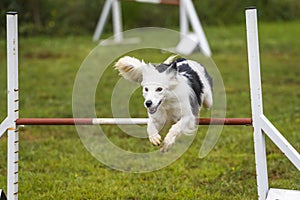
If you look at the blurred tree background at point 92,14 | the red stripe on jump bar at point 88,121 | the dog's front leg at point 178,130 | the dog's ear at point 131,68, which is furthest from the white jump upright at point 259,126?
the blurred tree background at point 92,14

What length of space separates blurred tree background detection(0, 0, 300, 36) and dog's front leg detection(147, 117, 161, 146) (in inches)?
348

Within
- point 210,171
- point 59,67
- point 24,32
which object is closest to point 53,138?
point 210,171

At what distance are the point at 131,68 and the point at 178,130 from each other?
0.43 metres

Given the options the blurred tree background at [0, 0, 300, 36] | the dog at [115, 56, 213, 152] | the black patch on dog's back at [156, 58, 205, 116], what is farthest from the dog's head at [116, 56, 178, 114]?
the blurred tree background at [0, 0, 300, 36]

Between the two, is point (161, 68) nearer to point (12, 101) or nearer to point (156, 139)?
point (156, 139)

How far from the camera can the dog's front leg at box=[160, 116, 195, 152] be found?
3.38 m

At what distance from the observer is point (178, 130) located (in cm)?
340

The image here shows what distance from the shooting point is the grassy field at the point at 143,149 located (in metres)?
4.28

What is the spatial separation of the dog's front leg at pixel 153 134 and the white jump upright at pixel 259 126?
542mm

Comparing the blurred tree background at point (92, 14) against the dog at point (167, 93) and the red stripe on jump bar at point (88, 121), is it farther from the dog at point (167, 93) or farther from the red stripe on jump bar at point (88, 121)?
the dog at point (167, 93)

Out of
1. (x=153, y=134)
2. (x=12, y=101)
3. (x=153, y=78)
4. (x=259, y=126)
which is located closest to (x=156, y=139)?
(x=153, y=134)

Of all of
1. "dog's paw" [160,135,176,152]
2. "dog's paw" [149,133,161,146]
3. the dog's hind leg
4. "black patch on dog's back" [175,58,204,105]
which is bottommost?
"dog's paw" [160,135,176,152]

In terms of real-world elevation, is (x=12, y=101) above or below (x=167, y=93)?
below

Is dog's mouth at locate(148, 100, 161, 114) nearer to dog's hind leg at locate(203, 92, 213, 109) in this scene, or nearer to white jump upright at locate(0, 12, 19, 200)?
dog's hind leg at locate(203, 92, 213, 109)
